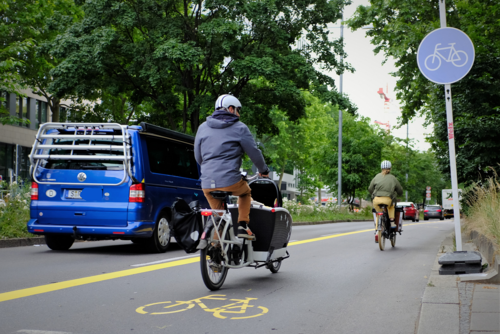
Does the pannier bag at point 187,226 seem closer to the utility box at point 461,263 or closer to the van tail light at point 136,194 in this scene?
the utility box at point 461,263

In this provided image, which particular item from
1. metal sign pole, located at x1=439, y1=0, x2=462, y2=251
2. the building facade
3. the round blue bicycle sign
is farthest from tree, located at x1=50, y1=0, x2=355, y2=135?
the building facade

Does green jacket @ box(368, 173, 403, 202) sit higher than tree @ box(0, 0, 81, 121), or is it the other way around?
tree @ box(0, 0, 81, 121)

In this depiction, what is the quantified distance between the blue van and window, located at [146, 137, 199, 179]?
3cm

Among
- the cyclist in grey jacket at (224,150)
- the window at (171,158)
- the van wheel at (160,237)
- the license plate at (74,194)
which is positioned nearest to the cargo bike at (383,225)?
the window at (171,158)

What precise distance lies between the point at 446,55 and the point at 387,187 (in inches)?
193

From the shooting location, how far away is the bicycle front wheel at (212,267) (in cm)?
591

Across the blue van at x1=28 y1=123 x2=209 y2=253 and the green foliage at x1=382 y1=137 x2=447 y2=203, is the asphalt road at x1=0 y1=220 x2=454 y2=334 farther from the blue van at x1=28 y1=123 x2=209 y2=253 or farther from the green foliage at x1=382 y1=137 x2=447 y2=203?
the green foliage at x1=382 y1=137 x2=447 y2=203

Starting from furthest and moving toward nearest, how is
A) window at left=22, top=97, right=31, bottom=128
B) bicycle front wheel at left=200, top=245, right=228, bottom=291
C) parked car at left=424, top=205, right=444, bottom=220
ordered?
parked car at left=424, top=205, right=444, bottom=220 → window at left=22, top=97, right=31, bottom=128 → bicycle front wheel at left=200, top=245, right=228, bottom=291

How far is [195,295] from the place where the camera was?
600cm

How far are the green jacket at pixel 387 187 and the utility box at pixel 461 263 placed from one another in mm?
4960

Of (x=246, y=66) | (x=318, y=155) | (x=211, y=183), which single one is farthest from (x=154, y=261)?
(x=318, y=155)

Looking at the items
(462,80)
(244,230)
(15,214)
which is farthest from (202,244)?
(462,80)

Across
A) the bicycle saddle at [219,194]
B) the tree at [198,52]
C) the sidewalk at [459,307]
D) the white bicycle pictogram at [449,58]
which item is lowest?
the sidewalk at [459,307]

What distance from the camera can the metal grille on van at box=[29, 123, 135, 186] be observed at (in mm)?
9778
